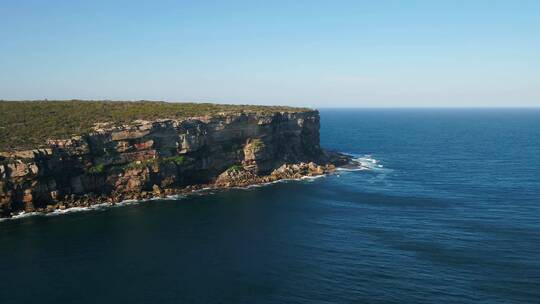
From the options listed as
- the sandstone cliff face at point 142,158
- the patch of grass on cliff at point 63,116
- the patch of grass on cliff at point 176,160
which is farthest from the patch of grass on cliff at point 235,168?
the patch of grass on cliff at point 63,116

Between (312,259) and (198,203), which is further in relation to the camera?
(198,203)

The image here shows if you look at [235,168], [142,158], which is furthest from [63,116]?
[235,168]

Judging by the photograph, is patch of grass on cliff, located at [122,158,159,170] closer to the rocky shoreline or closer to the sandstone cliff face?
the sandstone cliff face

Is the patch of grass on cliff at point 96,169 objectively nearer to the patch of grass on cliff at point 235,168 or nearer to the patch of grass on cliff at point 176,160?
the patch of grass on cliff at point 176,160

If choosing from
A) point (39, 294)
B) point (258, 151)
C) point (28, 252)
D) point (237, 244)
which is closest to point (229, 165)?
point (258, 151)

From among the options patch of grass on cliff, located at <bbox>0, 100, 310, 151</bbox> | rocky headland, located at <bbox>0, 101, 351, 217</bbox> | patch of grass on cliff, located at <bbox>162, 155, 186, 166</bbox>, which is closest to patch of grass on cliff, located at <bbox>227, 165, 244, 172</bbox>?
rocky headland, located at <bbox>0, 101, 351, 217</bbox>

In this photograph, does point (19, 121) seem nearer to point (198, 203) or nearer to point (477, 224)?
point (198, 203)
